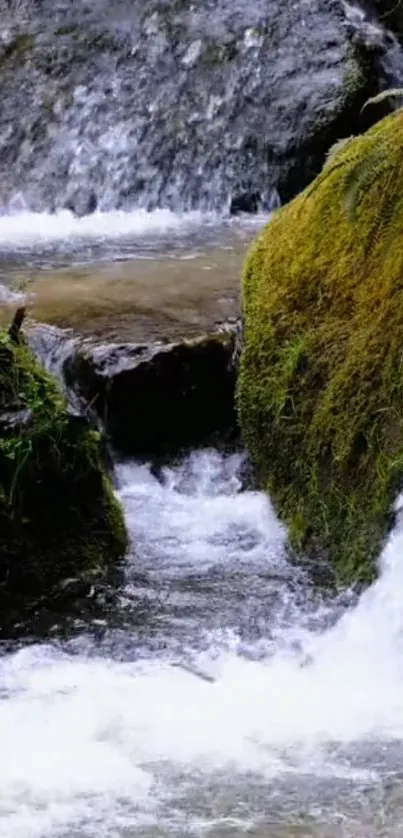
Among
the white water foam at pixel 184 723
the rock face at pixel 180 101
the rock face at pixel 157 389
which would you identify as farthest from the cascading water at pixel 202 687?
the rock face at pixel 180 101

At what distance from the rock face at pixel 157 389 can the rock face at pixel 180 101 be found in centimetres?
448

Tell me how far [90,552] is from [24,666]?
0.76 metres

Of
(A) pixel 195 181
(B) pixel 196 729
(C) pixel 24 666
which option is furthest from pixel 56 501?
(A) pixel 195 181

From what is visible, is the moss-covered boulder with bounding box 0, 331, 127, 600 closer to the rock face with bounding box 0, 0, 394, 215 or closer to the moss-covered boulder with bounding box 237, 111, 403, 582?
the moss-covered boulder with bounding box 237, 111, 403, 582

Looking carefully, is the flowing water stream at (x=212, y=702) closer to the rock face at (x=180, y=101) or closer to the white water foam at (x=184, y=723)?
the white water foam at (x=184, y=723)

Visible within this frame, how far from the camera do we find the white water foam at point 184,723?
3385mm

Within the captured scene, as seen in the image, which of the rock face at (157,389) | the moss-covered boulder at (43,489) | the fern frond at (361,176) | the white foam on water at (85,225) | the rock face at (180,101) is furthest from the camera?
the rock face at (180,101)

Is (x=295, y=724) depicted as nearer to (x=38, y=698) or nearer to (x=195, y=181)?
(x=38, y=698)

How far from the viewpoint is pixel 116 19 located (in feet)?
41.2

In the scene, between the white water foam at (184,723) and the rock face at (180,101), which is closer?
the white water foam at (184,723)

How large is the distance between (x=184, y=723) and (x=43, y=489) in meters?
1.30

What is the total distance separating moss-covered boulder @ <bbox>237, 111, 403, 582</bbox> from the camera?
4801mm

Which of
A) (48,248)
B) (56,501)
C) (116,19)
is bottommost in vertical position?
(56,501)

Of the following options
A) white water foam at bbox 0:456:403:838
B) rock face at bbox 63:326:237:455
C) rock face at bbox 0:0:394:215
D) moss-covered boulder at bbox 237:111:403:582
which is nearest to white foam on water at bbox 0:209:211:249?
rock face at bbox 0:0:394:215
